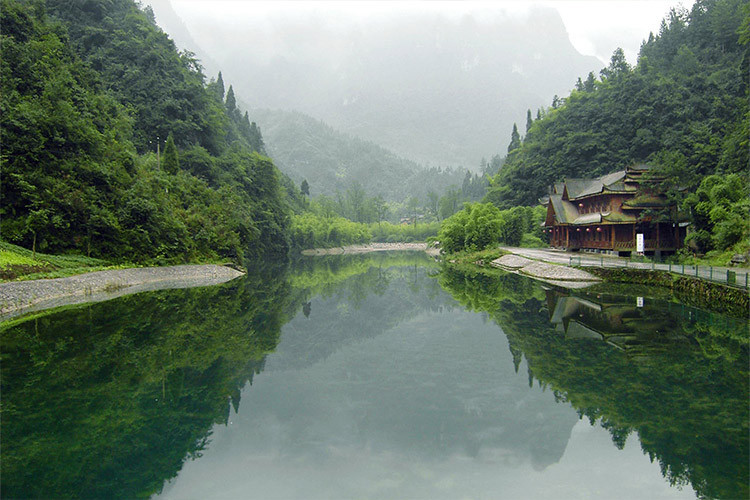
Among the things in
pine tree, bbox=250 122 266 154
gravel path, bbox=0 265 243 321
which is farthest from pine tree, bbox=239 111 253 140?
gravel path, bbox=0 265 243 321

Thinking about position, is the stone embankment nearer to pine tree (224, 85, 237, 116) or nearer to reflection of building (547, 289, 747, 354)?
reflection of building (547, 289, 747, 354)

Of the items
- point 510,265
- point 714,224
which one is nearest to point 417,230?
point 510,265

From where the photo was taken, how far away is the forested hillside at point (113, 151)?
82.2ft

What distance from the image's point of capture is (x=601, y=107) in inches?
2579

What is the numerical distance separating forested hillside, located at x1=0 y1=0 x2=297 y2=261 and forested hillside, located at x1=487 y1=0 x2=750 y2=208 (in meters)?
41.5

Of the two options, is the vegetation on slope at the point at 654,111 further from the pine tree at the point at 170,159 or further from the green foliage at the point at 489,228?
the pine tree at the point at 170,159

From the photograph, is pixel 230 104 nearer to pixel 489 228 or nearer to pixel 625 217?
pixel 489 228

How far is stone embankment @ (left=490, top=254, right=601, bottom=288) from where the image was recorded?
26859 mm

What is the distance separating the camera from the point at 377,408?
30.1 ft

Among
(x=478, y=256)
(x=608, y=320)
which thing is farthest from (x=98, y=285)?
(x=478, y=256)

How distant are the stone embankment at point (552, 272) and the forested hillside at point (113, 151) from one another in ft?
80.0

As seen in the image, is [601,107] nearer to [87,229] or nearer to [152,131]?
[152,131]

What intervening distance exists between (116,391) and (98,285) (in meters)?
16.7

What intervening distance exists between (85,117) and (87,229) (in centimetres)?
991
